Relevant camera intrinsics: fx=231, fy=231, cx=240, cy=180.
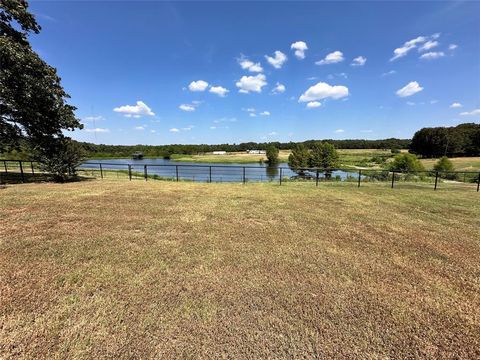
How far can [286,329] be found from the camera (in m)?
2.38

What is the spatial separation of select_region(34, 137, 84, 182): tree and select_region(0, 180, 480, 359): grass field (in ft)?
23.9

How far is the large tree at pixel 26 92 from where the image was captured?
10.1 meters

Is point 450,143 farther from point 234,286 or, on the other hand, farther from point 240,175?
point 234,286

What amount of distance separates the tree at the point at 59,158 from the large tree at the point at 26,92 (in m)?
0.18

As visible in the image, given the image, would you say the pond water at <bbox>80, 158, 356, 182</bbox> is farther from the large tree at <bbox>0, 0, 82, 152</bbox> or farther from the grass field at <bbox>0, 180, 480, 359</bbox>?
the grass field at <bbox>0, 180, 480, 359</bbox>

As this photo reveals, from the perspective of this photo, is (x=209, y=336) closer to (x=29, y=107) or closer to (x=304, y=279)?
(x=304, y=279)

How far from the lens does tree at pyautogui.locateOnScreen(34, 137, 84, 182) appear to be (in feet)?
39.3

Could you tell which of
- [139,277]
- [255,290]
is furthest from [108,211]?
[255,290]

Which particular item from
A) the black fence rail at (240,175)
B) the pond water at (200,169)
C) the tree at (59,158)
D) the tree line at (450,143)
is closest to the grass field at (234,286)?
the black fence rail at (240,175)

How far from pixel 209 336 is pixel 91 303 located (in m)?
1.49

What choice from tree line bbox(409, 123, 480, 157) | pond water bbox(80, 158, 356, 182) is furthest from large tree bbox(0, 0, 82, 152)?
Answer: tree line bbox(409, 123, 480, 157)

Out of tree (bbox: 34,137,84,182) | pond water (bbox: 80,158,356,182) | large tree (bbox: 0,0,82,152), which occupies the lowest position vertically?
pond water (bbox: 80,158,356,182)

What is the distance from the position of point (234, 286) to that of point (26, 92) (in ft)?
44.1

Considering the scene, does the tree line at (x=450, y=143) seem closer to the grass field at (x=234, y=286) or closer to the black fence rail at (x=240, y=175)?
the black fence rail at (x=240, y=175)
